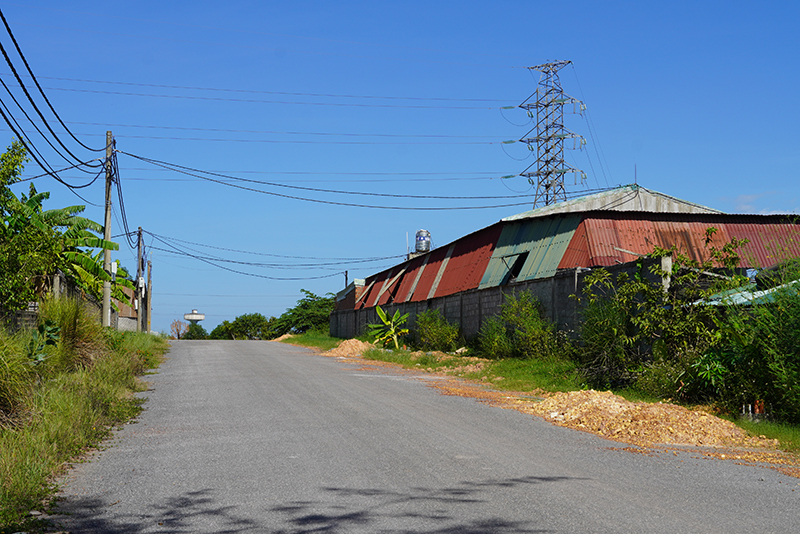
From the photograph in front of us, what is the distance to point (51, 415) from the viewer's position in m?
8.55

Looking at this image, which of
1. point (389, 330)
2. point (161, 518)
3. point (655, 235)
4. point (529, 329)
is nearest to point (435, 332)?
point (389, 330)

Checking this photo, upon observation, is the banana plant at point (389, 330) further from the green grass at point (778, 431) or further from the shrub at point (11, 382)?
the shrub at point (11, 382)

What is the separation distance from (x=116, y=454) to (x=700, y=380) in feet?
30.3

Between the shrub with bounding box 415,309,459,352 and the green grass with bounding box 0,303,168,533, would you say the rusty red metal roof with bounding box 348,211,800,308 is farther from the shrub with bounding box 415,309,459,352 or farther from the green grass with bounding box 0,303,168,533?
the green grass with bounding box 0,303,168,533

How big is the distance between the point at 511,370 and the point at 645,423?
902 centimetres

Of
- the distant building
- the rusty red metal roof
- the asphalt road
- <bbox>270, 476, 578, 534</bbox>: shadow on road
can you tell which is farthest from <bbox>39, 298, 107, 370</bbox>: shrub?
the rusty red metal roof

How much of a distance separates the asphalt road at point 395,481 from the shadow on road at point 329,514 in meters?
0.02

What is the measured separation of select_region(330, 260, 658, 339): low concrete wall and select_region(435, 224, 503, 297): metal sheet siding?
4.80ft

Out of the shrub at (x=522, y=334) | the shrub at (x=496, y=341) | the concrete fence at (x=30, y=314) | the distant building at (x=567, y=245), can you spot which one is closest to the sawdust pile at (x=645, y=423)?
the shrub at (x=522, y=334)

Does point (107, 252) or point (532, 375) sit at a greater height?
point (107, 252)

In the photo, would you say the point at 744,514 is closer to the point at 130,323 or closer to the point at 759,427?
the point at 759,427

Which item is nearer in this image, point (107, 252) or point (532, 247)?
point (107, 252)

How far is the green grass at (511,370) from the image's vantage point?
15.5 meters

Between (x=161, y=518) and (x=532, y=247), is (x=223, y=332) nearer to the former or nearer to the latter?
(x=532, y=247)
